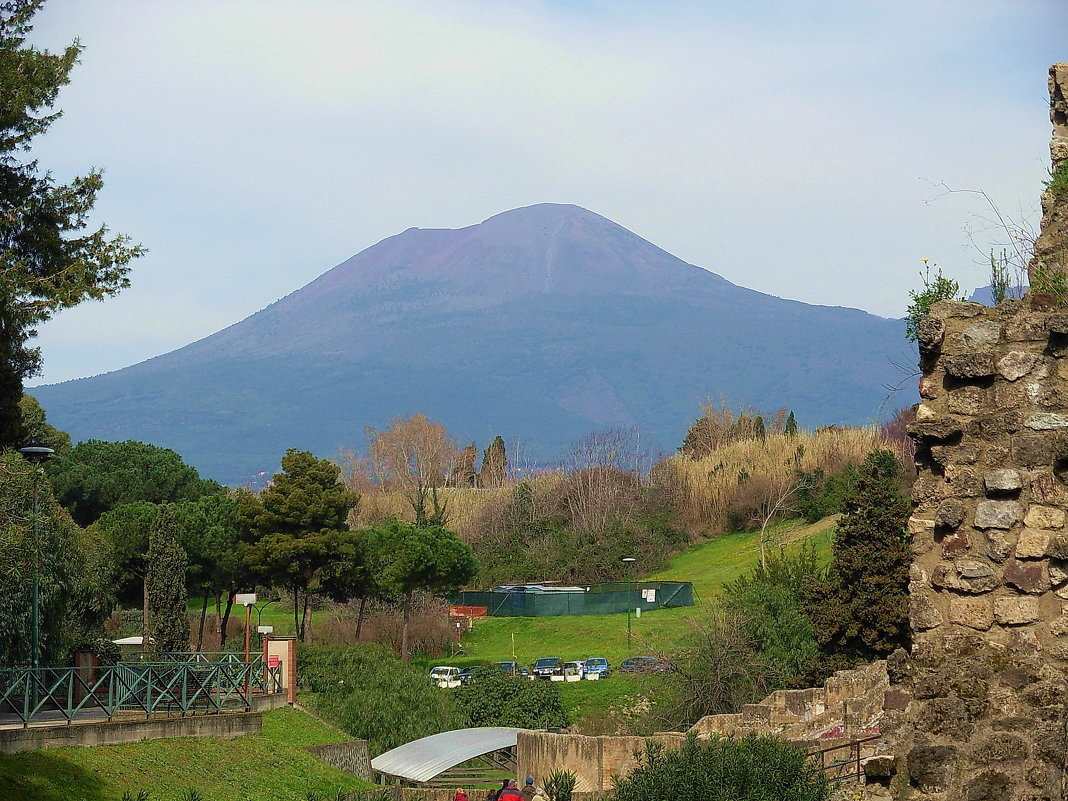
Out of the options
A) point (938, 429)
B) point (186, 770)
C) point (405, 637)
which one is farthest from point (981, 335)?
point (405, 637)

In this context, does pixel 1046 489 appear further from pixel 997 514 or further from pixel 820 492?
pixel 820 492

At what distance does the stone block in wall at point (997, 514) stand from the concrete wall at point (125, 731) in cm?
1745

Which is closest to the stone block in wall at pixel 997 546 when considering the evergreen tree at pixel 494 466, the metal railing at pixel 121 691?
the metal railing at pixel 121 691

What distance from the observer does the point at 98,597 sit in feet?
132

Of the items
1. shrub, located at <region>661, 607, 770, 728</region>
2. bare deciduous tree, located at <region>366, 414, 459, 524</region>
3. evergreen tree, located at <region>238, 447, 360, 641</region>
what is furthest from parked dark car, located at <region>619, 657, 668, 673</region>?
bare deciduous tree, located at <region>366, 414, 459, 524</region>

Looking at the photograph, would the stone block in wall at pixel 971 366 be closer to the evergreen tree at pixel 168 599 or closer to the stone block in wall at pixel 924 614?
the stone block in wall at pixel 924 614

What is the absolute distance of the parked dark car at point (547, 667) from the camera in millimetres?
44438

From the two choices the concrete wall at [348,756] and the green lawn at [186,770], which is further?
the concrete wall at [348,756]

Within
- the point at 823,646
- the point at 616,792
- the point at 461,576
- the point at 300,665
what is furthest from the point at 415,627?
the point at 616,792

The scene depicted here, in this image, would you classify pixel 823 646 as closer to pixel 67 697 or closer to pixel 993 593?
pixel 67 697

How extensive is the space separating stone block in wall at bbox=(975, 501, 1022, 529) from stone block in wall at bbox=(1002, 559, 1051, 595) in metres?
0.22

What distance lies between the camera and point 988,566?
23.9 ft

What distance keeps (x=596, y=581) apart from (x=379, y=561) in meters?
19.4

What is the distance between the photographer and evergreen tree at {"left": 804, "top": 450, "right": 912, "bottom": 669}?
2838 cm
